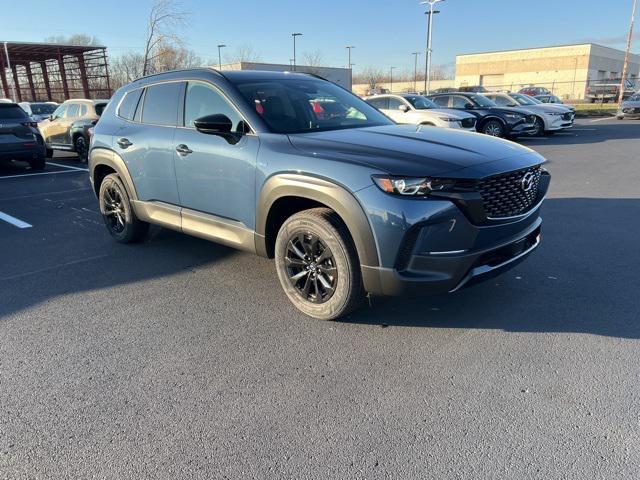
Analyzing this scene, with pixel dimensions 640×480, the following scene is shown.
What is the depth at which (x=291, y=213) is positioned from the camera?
3852mm

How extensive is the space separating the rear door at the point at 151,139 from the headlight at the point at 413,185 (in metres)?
2.32

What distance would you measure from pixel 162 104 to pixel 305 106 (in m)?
1.47

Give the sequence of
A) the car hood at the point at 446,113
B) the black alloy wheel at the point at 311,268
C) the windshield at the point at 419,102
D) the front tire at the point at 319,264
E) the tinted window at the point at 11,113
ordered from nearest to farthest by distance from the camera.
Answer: the front tire at the point at 319,264 < the black alloy wheel at the point at 311,268 < the tinted window at the point at 11,113 < the car hood at the point at 446,113 < the windshield at the point at 419,102

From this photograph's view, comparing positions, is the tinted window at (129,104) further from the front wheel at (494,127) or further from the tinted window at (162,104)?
the front wheel at (494,127)

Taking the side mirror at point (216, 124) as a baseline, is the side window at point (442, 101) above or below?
above

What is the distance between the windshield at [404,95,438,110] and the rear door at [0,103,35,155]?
10.3 meters

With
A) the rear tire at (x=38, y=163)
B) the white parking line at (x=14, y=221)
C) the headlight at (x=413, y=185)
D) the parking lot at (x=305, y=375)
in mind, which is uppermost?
the headlight at (x=413, y=185)

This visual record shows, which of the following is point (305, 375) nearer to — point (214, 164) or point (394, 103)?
point (214, 164)

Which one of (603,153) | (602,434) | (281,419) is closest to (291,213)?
(281,419)

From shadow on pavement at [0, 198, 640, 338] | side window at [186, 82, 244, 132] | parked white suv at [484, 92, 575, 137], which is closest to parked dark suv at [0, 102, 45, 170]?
shadow on pavement at [0, 198, 640, 338]

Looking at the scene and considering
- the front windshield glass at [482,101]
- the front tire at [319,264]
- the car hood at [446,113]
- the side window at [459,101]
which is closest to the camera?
the front tire at [319,264]

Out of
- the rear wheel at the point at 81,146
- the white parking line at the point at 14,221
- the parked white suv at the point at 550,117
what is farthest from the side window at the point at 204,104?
the parked white suv at the point at 550,117

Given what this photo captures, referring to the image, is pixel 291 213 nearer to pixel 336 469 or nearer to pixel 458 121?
pixel 336 469

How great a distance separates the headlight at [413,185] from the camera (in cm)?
295
